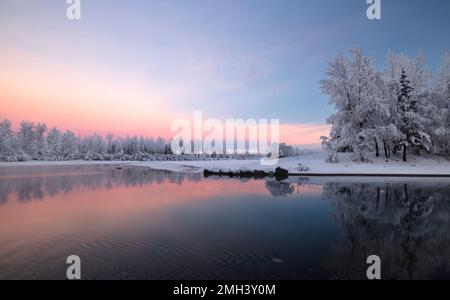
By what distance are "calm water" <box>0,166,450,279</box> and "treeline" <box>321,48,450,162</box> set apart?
826 inches

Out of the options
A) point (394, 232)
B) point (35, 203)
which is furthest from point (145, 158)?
point (394, 232)

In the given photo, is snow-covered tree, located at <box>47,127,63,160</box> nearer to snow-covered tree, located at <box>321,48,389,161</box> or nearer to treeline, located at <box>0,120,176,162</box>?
treeline, located at <box>0,120,176,162</box>

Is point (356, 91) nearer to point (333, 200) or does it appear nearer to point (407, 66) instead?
point (407, 66)

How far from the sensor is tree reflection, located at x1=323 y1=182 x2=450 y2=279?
6746 mm

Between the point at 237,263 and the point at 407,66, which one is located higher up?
the point at 407,66

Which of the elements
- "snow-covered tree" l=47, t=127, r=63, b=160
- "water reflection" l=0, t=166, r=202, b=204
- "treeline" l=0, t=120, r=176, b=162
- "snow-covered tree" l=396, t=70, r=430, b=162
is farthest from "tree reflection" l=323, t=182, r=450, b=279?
"snow-covered tree" l=47, t=127, r=63, b=160

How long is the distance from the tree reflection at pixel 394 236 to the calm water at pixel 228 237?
1.1 inches

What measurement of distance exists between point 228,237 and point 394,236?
552 centimetres

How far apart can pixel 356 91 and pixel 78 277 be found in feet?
130

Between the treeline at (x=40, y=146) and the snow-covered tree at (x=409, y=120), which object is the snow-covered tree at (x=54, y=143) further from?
the snow-covered tree at (x=409, y=120)

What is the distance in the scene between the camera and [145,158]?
118m

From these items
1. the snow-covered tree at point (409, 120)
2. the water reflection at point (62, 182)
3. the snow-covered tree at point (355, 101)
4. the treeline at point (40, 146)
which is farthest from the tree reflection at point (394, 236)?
the treeline at point (40, 146)

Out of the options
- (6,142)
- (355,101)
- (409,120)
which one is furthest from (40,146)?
(409,120)

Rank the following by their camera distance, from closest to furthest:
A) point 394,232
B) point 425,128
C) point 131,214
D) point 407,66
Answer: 1. point 394,232
2. point 131,214
3. point 425,128
4. point 407,66
